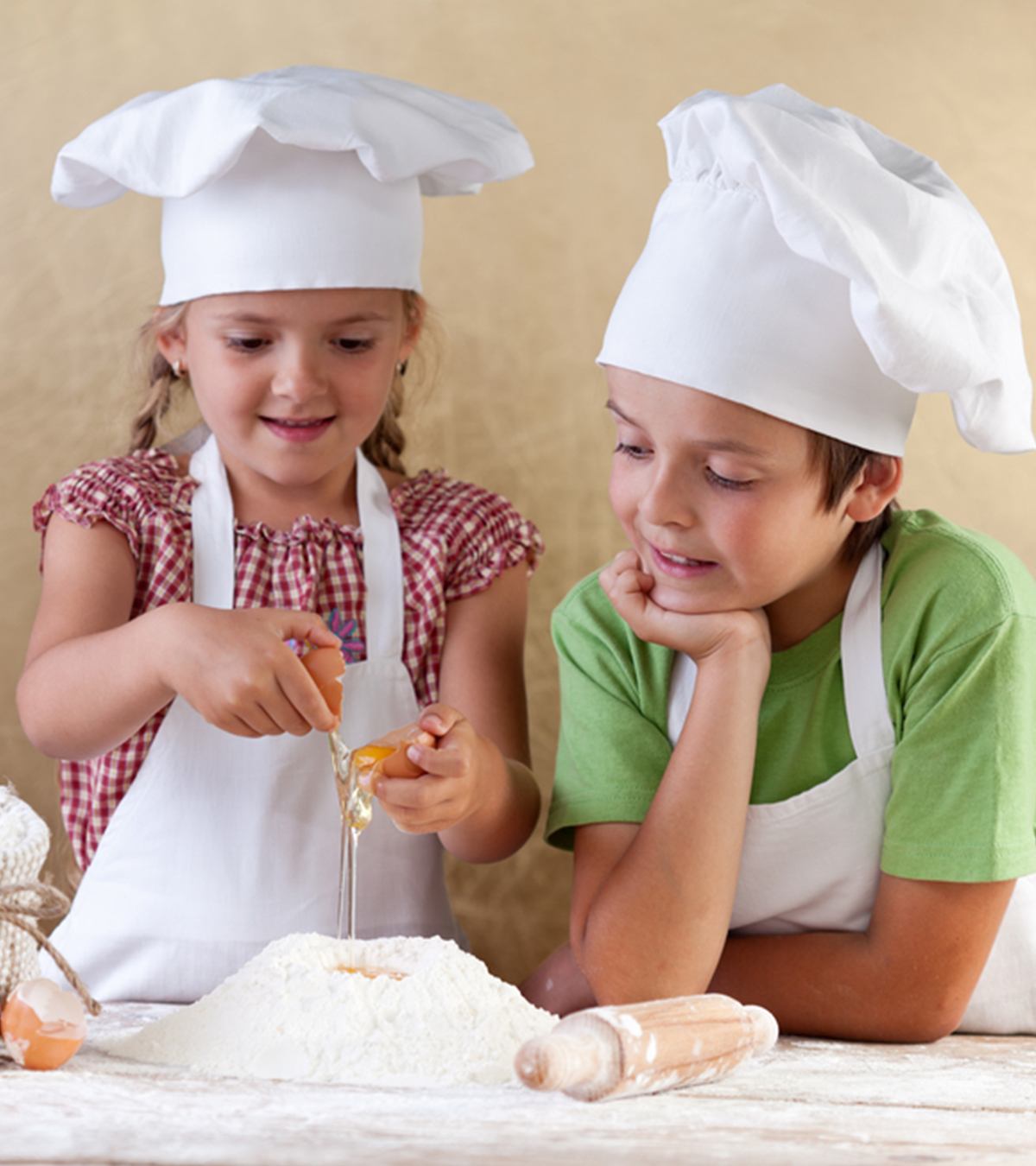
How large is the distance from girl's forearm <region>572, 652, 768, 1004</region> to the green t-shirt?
73 mm

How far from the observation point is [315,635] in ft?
3.46

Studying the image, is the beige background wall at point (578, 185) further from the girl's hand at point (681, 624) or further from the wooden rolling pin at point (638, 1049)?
the wooden rolling pin at point (638, 1049)

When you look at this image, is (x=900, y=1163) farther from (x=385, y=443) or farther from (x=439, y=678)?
(x=385, y=443)

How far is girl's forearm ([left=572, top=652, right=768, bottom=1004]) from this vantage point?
3.25ft

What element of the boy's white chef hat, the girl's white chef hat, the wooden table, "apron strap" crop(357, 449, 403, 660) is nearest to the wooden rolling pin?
the wooden table

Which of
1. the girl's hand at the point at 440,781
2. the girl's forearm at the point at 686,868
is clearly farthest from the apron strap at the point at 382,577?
the girl's forearm at the point at 686,868

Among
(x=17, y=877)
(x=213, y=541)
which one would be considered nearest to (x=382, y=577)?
(x=213, y=541)

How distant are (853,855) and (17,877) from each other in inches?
25.2

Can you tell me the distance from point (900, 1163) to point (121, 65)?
1381mm

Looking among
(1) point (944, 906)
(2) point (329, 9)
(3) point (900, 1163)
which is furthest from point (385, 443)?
(3) point (900, 1163)

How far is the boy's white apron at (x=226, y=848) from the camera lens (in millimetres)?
1188

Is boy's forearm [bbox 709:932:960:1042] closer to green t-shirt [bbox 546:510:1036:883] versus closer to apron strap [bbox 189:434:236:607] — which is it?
green t-shirt [bbox 546:510:1036:883]

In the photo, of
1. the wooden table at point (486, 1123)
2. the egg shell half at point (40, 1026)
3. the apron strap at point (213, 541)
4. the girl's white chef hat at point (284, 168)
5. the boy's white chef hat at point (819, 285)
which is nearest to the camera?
the wooden table at point (486, 1123)

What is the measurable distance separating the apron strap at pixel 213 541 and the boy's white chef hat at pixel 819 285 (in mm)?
449
